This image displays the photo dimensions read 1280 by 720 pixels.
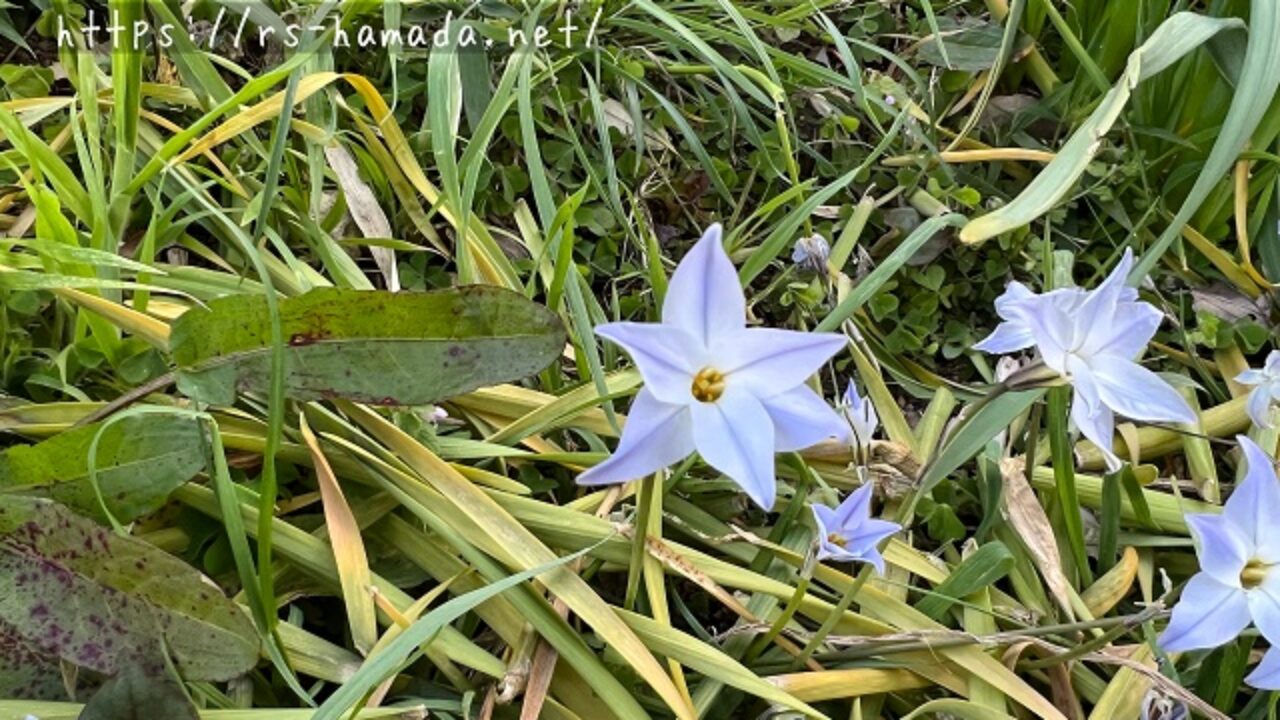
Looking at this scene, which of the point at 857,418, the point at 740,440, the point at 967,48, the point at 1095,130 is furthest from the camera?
the point at 967,48

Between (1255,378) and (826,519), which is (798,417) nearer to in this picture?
(826,519)

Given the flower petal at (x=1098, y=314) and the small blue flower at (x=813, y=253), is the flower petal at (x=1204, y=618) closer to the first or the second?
the flower petal at (x=1098, y=314)

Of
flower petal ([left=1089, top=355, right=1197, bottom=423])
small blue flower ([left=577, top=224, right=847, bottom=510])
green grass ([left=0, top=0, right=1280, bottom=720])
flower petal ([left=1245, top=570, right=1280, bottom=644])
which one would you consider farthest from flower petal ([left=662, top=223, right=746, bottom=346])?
flower petal ([left=1245, top=570, right=1280, bottom=644])

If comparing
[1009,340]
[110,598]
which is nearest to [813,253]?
[1009,340]

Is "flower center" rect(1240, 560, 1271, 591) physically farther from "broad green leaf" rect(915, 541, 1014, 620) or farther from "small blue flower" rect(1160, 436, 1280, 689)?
"broad green leaf" rect(915, 541, 1014, 620)

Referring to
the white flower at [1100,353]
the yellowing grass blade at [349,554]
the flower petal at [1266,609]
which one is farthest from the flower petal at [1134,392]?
the yellowing grass blade at [349,554]

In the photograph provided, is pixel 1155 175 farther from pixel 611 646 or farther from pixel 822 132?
pixel 611 646
